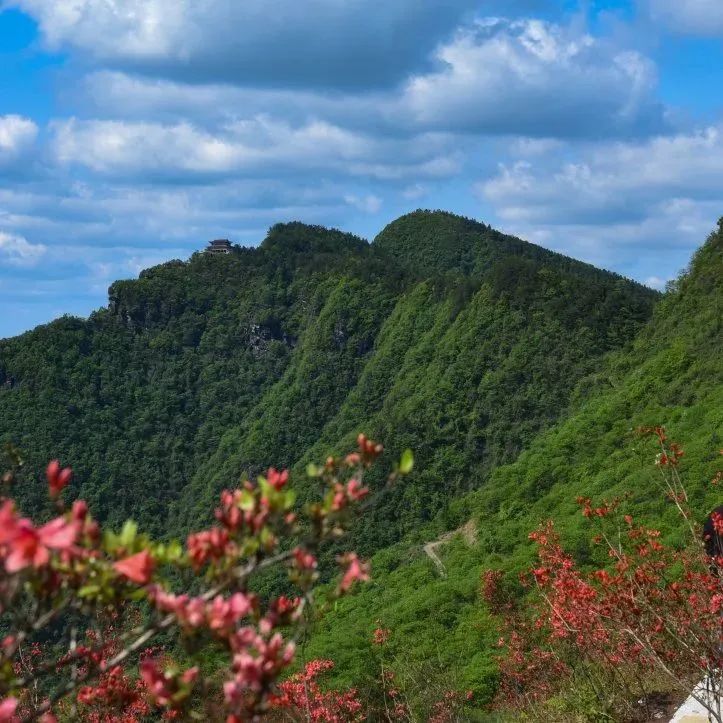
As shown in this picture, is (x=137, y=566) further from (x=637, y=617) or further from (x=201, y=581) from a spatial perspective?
(x=637, y=617)

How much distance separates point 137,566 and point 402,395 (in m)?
61.7

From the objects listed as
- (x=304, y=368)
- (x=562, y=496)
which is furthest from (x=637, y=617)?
(x=304, y=368)

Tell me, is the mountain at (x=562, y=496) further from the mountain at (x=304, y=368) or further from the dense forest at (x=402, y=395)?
the mountain at (x=304, y=368)

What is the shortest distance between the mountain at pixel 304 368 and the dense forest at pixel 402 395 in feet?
0.63

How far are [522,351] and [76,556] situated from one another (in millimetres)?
52903

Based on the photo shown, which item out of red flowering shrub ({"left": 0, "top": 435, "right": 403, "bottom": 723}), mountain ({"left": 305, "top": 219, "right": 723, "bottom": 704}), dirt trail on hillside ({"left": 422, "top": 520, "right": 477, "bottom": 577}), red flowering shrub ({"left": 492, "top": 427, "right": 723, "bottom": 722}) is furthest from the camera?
dirt trail on hillside ({"left": 422, "top": 520, "right": 477, "bottom": 577})

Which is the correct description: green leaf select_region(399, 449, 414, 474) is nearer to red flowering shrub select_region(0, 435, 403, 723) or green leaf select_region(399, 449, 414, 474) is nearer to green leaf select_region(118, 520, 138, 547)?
red flowering shrub select_region(0, 435, 403, 723)

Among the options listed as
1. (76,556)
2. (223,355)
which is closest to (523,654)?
(76,556)

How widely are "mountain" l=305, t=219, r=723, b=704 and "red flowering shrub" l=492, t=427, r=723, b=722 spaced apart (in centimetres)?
460

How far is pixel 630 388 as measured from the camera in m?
39.0

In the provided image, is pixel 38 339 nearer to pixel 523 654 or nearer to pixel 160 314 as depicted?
pixel 160 314

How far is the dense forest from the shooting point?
3014cm

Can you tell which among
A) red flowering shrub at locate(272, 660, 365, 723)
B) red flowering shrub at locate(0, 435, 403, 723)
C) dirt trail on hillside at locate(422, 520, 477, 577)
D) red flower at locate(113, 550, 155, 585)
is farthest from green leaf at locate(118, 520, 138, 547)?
dirt trail on hillside at locate(422, 520, 477, 577)

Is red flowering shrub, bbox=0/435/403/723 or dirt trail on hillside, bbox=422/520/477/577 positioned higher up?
red flowering shrub, bbox=0/435/403/723
